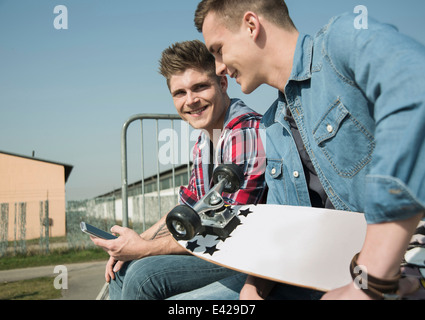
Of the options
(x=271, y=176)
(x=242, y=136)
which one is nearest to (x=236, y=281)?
(x=271, y=176)

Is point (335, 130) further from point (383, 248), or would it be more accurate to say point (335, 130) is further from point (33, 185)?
point (33, 185)

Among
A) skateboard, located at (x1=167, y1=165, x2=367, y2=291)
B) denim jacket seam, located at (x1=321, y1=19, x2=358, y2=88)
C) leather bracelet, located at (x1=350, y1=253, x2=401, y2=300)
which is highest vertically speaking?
denim jacket seam, located at (x1=321, y1=19, x2=358, y2=88)

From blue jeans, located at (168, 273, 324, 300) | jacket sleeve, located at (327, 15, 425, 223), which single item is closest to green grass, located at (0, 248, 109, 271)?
blue jeans, located at (168, 273, 324, 300)

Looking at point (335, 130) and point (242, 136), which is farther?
point (242, 136)

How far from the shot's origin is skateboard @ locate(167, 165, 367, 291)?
1.20 meters

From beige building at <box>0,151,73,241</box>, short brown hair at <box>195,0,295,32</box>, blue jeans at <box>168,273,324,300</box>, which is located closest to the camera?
blue jeans at <box>168,273,324,300</box>

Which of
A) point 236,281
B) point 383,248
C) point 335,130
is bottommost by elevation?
point 236,281

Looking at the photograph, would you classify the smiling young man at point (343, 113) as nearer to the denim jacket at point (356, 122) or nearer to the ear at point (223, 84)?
the denim jacket at point (356, 122)

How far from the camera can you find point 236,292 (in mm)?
1558

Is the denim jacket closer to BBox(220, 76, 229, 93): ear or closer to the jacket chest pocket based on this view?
the jacket chest pocket

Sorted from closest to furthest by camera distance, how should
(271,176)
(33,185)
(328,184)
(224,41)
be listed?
1. (328,184)
2. (224,41)
3. (271,176)
4. (33,185)

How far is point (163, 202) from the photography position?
13773 millimetres

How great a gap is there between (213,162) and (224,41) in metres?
0.88
